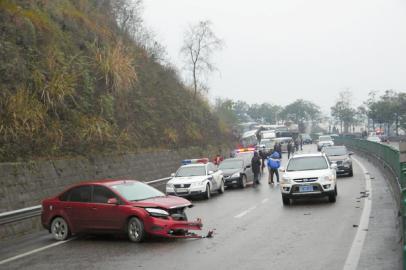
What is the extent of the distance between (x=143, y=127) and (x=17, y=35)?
37.8ft

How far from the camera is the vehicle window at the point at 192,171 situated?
80.9 feet

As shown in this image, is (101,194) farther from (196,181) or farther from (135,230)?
(196,181)

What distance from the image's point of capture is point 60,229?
14.0m

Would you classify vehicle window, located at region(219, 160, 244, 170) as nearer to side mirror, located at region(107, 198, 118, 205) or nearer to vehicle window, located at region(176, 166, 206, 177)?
vehicle window, located at region(176, 166, 206, 177)

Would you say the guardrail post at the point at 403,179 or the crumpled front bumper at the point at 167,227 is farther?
the crumpled front bumper at the point at 167,227

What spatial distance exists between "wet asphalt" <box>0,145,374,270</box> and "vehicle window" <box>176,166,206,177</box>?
273 inches

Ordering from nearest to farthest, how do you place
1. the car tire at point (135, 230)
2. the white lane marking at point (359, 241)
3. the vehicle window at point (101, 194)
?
the white lane marking at point (359, 241) < the car tire at point (135, 230) < the vehicle window at point (101, 194)

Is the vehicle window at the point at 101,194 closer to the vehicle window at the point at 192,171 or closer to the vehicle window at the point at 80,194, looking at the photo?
the vehicle window at the point at 80,194

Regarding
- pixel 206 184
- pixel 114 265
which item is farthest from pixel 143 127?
pixel 114 265

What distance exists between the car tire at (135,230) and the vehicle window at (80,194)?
1.50 meters

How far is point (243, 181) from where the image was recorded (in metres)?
27.8

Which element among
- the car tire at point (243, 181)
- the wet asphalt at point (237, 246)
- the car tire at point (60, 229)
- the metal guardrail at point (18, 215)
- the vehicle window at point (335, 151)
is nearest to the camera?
the wet asphalt at point (237, 246)

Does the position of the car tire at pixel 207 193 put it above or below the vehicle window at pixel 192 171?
below

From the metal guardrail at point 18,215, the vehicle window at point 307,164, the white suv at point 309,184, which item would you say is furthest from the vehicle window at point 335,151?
the metal guardrail at point 18,215
